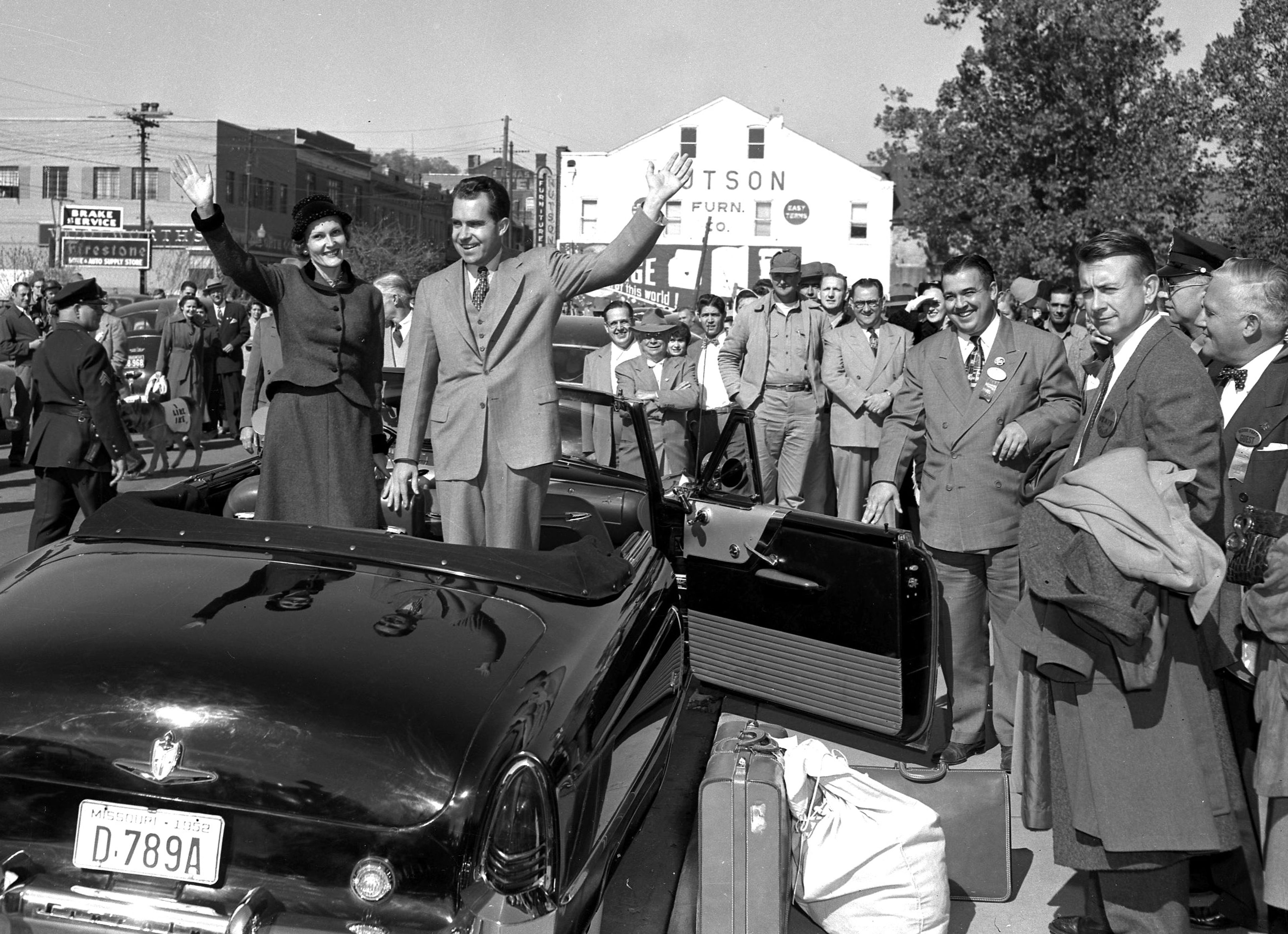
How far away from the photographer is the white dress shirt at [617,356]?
9.05 meters

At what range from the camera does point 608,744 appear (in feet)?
9.95

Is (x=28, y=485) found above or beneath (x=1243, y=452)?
beneath

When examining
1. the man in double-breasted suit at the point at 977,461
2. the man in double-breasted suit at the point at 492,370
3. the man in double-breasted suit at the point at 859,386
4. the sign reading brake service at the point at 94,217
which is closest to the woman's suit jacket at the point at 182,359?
the man in double-breasted suit at the point at 859,386

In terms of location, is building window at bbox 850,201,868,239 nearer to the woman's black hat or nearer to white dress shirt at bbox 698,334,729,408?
white dress shirt at bbox 698,334,729,408

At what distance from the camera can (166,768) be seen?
2527 mm

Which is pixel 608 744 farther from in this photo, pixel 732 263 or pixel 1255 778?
pixel 732 263

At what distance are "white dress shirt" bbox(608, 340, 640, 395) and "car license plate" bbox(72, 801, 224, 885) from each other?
6.58m

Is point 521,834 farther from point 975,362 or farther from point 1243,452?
point 975,362

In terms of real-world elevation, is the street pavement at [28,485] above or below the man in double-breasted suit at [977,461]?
below

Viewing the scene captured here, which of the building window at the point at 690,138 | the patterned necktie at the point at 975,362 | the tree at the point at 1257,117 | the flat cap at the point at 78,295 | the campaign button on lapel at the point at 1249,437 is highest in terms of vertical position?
the building window at the point at 690,138

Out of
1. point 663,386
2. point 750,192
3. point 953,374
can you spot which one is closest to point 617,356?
point 663,386

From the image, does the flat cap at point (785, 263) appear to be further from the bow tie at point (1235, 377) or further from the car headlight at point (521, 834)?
the car headlight at point (521, 834)

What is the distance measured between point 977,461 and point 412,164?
96938 mm

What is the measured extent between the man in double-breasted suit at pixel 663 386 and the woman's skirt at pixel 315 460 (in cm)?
391
